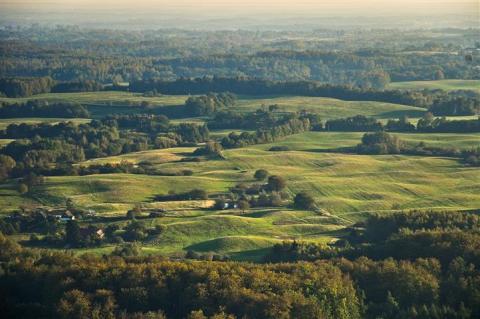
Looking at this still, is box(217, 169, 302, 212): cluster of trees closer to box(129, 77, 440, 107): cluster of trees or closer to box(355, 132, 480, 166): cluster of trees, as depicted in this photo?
box(355, 132, 480, 166): cluster of trees

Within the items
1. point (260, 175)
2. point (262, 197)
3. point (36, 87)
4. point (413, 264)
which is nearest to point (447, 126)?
point (260, 175)

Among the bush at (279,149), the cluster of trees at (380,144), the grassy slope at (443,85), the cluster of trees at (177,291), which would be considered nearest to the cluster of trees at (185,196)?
the bush at (279,149)

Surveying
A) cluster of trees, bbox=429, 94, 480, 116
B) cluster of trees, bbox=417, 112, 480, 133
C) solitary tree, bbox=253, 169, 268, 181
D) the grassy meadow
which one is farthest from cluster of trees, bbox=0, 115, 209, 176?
cluster of trees, bbox=429, 94, 480, 116

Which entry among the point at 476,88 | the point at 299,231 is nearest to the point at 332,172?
the point at 299,231

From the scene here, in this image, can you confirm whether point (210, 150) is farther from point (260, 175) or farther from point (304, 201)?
point (304, 201)

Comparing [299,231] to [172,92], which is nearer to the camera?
[299,231]

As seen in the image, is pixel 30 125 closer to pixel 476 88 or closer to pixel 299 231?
pixel 299 231
